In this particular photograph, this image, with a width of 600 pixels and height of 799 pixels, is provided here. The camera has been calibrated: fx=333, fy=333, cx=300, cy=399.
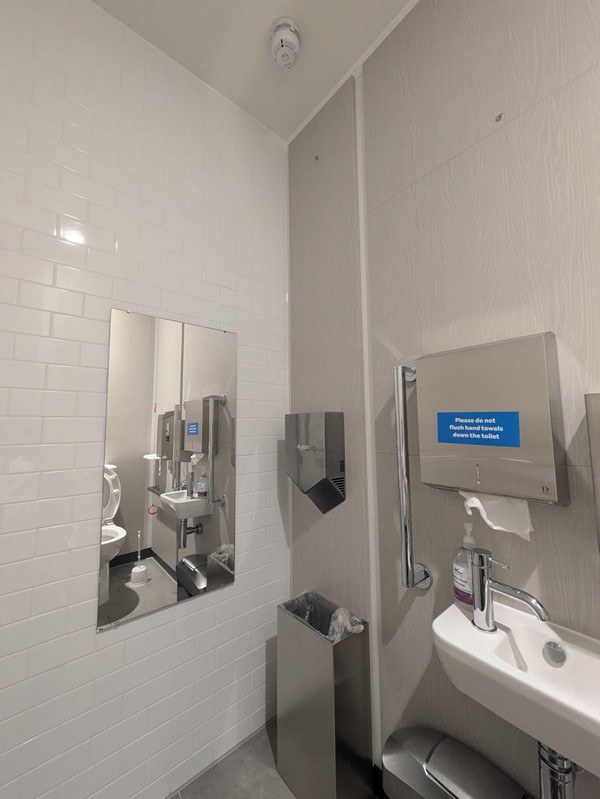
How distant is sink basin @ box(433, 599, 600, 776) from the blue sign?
449 mm

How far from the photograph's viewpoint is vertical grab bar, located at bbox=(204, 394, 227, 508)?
4.68 ft

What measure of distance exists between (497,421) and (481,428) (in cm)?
4

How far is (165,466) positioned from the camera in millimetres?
1298

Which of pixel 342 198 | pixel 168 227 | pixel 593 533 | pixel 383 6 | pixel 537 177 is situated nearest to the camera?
pixel 593 533

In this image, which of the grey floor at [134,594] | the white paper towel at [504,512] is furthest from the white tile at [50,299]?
the white paper towel at [504,512]

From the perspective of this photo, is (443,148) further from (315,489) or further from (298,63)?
(315,489)

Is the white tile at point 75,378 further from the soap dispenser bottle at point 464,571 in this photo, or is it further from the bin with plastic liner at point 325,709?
the soap dispenser bottle at point 464,571

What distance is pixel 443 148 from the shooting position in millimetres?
1103

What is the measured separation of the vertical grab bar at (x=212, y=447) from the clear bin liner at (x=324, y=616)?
1.72 feet

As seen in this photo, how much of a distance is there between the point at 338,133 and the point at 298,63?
31 cm

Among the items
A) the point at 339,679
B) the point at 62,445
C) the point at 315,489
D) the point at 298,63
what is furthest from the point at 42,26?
the point at 339,679

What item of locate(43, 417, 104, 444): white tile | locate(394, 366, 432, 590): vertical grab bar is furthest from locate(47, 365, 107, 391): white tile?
locate(394, 366, 432, 590): vertical grab bar

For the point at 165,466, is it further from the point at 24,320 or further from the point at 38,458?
the point at 24,320

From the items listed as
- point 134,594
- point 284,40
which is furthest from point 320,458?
point 284,40
